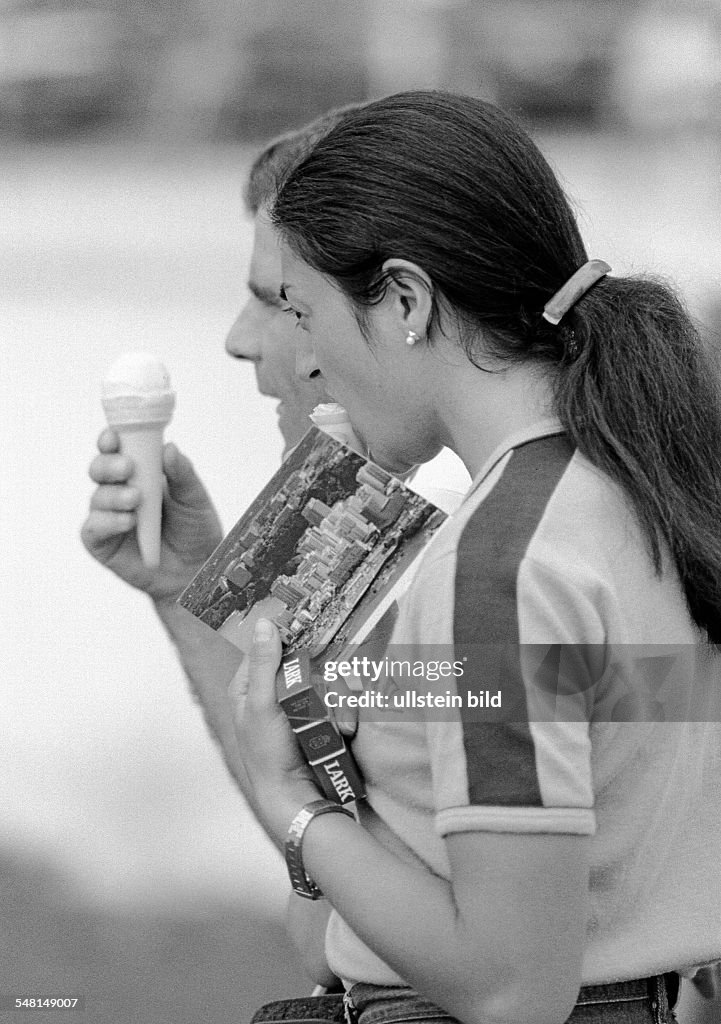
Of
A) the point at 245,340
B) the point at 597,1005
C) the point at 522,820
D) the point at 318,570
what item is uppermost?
the point at 245,340

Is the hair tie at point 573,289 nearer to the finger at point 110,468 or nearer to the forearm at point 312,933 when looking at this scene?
the finger at point 110,468

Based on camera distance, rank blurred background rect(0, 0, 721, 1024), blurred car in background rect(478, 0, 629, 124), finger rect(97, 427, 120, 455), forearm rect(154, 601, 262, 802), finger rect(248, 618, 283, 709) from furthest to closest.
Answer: blurred car in background rect(478, 0, 629, 124) < blurred background rect(0, 0, 721, 1024) < forearm rect(154, 601, 262, 802) < finger rect(97, 427, 120, 455) < finger rect(248, 618, 283, 709)

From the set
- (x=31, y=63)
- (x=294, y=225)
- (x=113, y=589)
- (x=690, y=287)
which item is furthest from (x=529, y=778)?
(x=31, y=63)

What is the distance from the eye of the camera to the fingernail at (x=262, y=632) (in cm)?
123

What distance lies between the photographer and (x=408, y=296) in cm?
118

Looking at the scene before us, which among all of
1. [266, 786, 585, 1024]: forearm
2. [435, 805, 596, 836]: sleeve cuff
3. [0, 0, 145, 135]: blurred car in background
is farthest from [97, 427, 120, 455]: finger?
[0, 0, 145, 135]: blurred car in background

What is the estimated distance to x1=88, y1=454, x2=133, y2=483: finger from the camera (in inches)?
61.8

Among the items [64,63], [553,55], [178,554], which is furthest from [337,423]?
[64,63]

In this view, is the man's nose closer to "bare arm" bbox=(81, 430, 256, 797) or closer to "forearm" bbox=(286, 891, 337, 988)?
"bare arm" bbox=(81, 430, 256, 797)

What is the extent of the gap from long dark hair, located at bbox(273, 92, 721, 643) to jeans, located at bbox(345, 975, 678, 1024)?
0.31 m

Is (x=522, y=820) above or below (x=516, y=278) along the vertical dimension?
below

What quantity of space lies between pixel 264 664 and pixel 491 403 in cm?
31

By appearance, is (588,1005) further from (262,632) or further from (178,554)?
(178,554)

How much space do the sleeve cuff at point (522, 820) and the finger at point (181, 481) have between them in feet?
2.76
